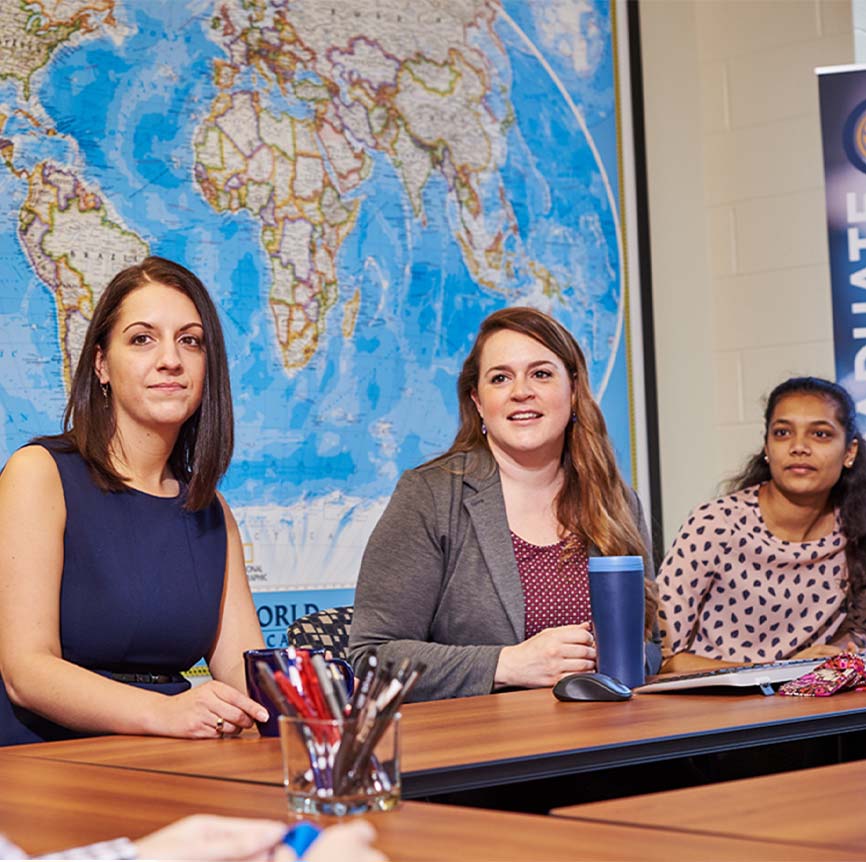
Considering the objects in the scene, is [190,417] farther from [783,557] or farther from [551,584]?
[783,557]

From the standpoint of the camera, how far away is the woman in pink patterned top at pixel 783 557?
2.81m

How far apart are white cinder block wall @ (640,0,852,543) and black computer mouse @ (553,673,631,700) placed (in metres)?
2.53

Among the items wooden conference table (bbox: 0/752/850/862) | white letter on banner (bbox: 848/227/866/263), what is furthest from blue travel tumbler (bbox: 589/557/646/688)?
white letter on banner (bbox: 848/227/866/263)

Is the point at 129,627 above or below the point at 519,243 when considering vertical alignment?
below

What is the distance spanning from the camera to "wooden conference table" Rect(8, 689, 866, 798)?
1.23 meters

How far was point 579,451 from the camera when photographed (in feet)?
7.85

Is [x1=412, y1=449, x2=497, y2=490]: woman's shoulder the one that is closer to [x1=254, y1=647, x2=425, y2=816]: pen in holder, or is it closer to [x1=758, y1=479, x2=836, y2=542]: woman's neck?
[x1=758, y1=479, x2=836, y2=542]: woman's neck

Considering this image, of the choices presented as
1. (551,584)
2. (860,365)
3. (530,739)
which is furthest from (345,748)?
(860,365)

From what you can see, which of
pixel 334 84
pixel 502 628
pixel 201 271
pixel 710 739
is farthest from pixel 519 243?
pixel 710 739

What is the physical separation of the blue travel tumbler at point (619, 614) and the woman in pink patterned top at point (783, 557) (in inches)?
37.2

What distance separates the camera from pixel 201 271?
3270 millimetres

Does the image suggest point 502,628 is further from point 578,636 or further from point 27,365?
point 27,365

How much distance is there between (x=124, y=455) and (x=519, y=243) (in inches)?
86.0

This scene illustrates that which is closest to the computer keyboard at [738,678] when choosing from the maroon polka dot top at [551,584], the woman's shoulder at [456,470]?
the maroon polka dot top at [551,584]
